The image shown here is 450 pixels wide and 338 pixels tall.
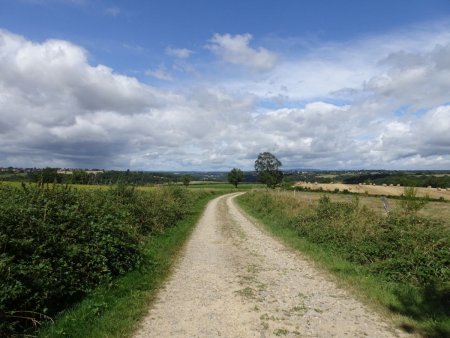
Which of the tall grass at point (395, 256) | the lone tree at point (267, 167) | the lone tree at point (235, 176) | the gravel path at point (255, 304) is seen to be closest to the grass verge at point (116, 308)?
the gravel path at point (255, 304)

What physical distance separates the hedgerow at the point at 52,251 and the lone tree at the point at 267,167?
4184 inches

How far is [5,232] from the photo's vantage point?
21.9 ft

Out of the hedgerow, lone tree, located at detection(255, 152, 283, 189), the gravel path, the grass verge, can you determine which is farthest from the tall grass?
lone tree, located at detection(255, 152, 283, 189)

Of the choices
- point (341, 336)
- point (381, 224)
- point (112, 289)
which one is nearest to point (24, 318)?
point (112, 289)

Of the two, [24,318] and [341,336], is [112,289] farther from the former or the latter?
[341,336]

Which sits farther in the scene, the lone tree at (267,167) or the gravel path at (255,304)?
the lone tree at (267,167)

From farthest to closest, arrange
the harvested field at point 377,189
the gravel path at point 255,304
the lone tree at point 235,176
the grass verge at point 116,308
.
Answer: the lone tree at point 235,176 < the harvested field at point 377,189 < the gravel path at point 255,304 < the grass verge at point 116,308

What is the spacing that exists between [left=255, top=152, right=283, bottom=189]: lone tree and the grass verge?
349ft

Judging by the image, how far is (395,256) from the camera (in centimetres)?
1063

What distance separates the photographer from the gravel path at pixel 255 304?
6.12 meters

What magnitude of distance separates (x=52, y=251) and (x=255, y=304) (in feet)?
13.8

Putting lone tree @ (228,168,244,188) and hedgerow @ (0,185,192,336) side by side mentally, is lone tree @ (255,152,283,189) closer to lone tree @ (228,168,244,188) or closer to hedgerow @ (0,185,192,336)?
lone tree @ (228,168,244,188)

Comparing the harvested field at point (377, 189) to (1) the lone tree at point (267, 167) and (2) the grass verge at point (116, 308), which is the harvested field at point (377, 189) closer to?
(1) the lone tree at point (267, 167)

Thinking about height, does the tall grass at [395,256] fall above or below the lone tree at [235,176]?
below
